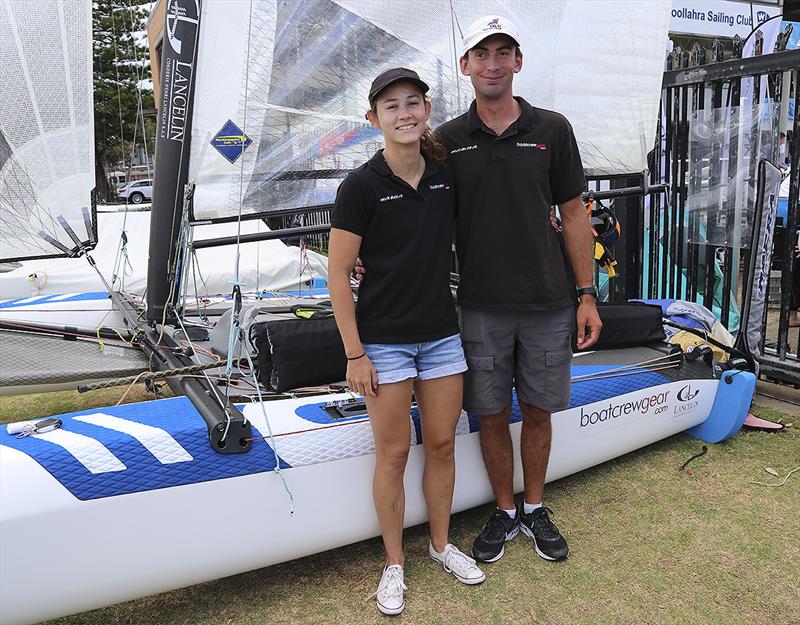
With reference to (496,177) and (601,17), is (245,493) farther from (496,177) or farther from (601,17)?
(601,17)

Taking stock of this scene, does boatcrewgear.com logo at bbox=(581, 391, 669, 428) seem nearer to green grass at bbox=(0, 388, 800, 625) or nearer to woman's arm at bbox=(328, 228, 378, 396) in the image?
green grass at bbox=(0, 388, 800, 625)

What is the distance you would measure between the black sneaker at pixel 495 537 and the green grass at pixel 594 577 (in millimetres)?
41

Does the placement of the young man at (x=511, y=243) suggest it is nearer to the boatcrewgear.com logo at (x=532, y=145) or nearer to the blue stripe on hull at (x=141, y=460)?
the boatcrewgear.com logo at (x=532, y=145)

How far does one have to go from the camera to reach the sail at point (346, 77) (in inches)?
112

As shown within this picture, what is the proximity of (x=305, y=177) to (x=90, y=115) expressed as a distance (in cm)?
104

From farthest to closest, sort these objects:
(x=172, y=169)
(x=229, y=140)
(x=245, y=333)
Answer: (x=172, y=169), (x=229, y=140), (x=245, y=333)

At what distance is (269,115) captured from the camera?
2918 mm

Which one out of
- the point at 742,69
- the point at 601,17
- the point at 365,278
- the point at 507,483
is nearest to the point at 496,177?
the point at 365,278

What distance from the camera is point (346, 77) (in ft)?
10.1

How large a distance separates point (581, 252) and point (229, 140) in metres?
1.61

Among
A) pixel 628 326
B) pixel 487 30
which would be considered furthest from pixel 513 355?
pixel 628 326

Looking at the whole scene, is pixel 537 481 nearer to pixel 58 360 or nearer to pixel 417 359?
pixel 417 359

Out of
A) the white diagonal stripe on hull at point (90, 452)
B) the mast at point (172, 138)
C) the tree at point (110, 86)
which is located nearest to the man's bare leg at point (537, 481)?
the white diagonal stripe on hull at point (90, 452)

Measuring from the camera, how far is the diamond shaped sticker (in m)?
2.87
